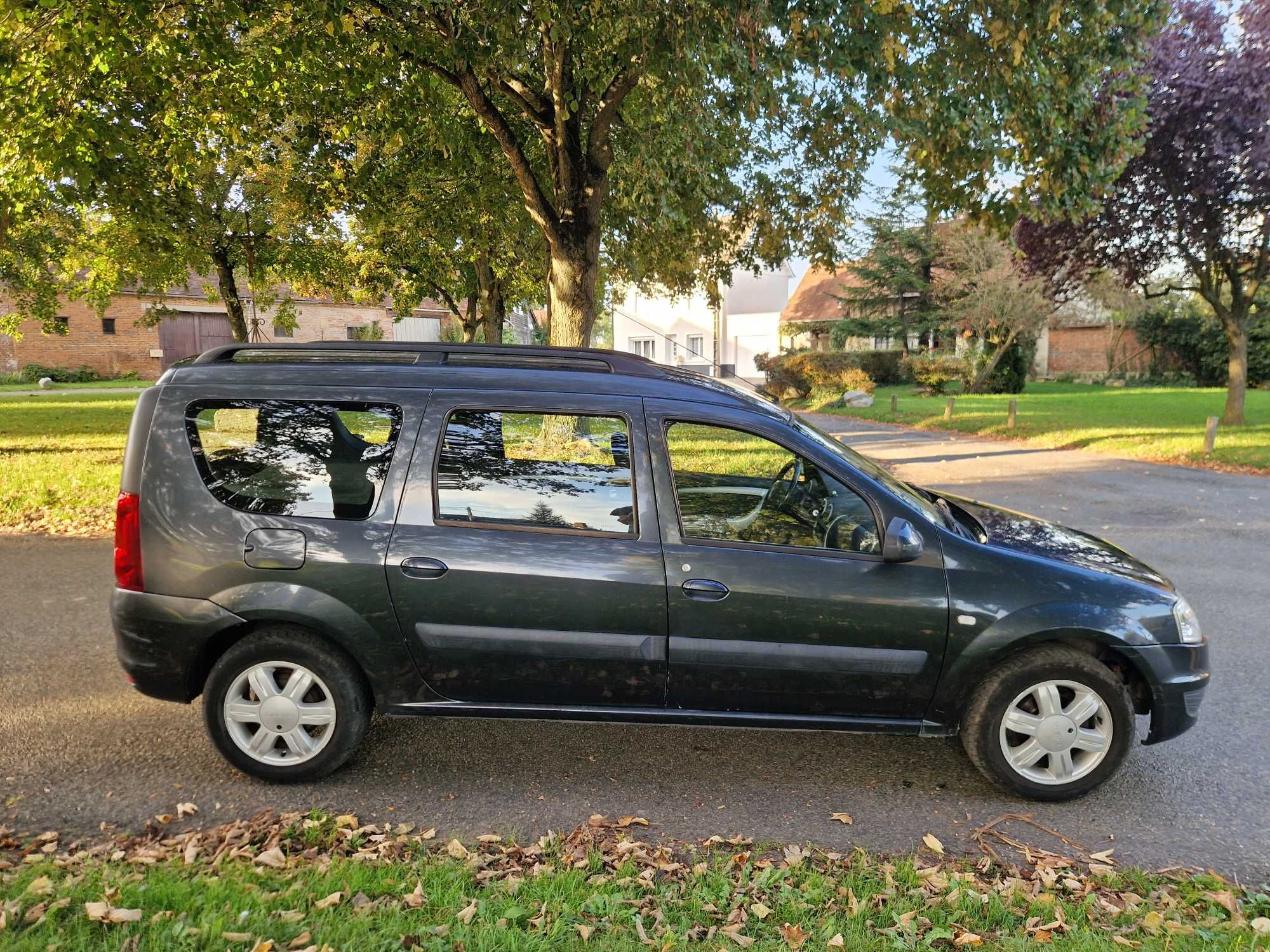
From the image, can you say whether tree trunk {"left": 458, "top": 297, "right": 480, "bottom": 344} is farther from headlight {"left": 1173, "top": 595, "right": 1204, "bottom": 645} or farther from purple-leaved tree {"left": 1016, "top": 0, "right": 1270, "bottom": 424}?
headlight {"left": 1173, "top": 595, "right": 1204, "bottom": 645}

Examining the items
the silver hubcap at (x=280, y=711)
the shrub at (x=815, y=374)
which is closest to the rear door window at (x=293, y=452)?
the silver hubcap at (x=280, y=711)

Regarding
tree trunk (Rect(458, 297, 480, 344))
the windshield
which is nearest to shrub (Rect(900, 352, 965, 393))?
tree trunk (Rect(458, 297, 480, 344))

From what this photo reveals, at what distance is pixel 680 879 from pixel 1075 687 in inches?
74.4

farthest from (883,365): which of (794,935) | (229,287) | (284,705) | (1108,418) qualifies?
(794,935)

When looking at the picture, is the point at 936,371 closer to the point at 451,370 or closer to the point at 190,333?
the point at 451,370

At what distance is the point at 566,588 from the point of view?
3490 millimetres

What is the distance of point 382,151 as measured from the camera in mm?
14195

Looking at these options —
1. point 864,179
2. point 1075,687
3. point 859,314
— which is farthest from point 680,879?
point 859,314

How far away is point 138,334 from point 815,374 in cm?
3272

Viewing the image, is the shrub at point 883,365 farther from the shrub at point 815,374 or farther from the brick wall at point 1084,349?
the brick wall at point 1084,349

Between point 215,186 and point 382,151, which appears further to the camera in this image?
point 215,186

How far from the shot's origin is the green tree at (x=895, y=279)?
35094 millimetres

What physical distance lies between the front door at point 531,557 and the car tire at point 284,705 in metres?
0.39

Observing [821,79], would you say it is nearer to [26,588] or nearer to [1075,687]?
[1075,687]
